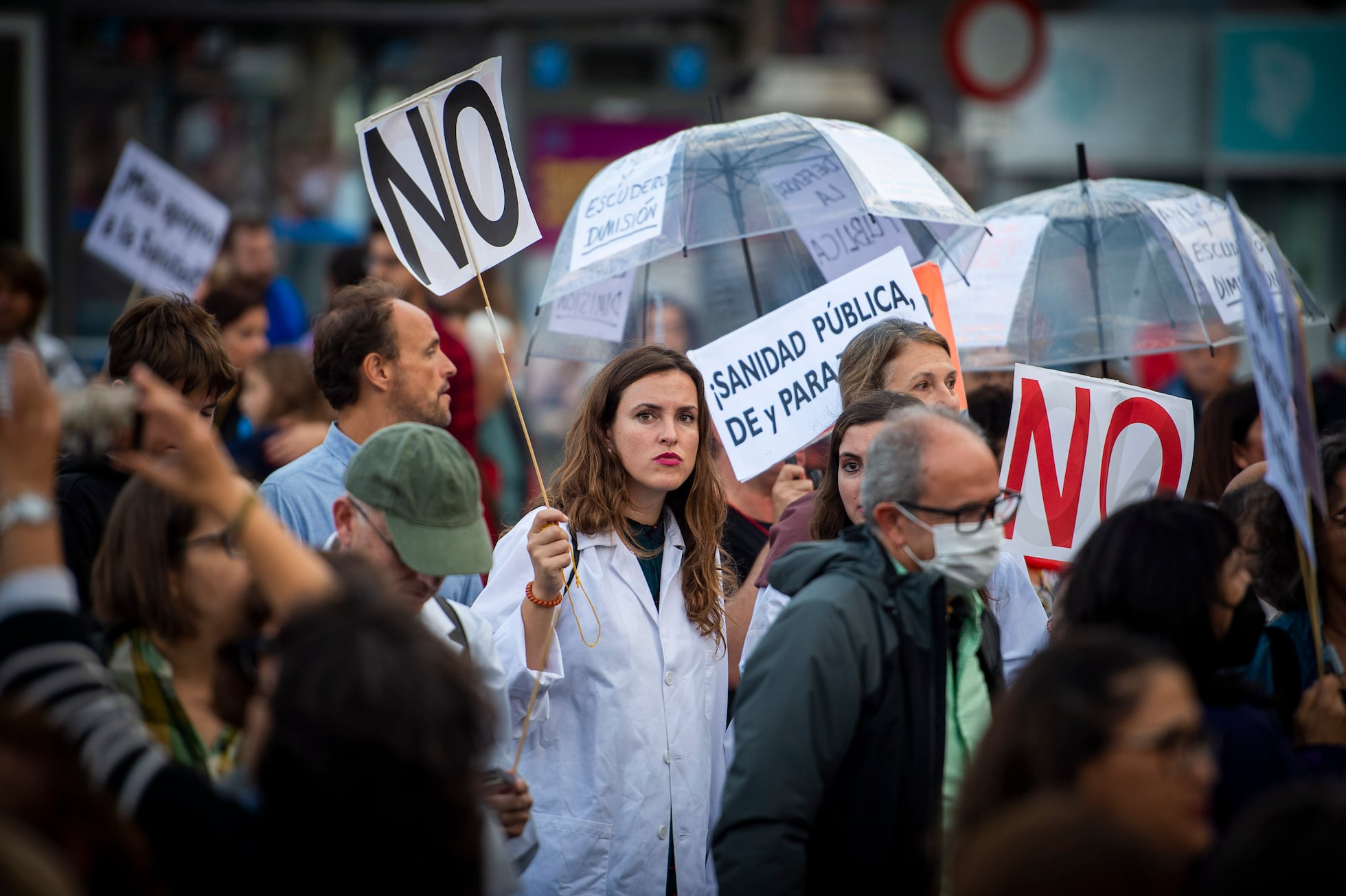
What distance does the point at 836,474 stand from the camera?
13.5 feet

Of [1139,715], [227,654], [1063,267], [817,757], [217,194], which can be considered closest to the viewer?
[1139,715]

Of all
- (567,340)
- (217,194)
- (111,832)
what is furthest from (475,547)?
(217,194)

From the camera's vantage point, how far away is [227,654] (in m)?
2.65

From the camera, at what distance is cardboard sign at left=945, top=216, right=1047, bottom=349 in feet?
18.3

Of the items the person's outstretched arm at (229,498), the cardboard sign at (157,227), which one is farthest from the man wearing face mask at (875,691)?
the cardboard sign at (157,227)

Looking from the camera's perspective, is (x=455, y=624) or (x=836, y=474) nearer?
(x=455, y=624)

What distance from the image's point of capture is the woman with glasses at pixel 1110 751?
235cm

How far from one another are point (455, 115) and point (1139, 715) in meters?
2.80

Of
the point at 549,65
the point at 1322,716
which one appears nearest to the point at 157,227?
the point at 1322,716

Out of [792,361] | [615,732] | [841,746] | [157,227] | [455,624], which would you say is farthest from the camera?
[157,227]

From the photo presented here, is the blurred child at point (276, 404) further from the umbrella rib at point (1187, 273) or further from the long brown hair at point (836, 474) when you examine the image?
the umbrella rib at point (1187, 273)

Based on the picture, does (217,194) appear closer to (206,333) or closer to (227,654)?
(206,333)

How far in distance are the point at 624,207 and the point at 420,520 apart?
2263 millimetres

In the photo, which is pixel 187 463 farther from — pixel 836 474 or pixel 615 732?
pixel 836 474
